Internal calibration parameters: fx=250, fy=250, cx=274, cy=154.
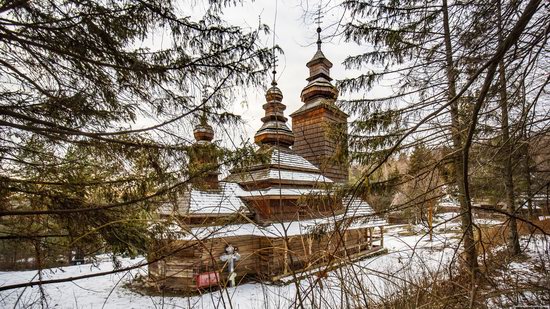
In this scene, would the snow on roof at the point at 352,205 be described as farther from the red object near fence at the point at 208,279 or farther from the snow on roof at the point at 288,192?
the red object near fence at the point at 208,279

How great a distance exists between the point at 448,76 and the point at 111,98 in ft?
12.8

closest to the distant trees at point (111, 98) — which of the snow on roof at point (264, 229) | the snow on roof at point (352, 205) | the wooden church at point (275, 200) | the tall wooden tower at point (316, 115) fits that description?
the wooden church at point (275, 200)

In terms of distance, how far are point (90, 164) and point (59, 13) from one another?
5.85 ft

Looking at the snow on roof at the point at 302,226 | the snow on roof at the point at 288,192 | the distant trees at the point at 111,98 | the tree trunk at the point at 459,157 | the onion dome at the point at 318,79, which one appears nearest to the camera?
the tree trunk at the point at 459,157

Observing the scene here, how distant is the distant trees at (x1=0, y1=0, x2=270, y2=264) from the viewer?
8.45 ft

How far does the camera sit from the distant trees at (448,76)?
1583mm

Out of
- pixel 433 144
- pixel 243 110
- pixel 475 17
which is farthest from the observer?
pixel 433 144

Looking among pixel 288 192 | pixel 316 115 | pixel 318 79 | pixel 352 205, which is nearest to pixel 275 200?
pixel 288 192

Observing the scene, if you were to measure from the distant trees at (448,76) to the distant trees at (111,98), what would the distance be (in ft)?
5.64

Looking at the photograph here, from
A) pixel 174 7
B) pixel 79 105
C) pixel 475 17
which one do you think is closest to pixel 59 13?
pixel 79 105

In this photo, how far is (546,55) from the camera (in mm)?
2572

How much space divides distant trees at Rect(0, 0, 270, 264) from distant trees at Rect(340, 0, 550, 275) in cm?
172

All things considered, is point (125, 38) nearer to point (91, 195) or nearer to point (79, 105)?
point (79, 105)

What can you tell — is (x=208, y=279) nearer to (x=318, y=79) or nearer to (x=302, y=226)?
(x=302, y=226)
